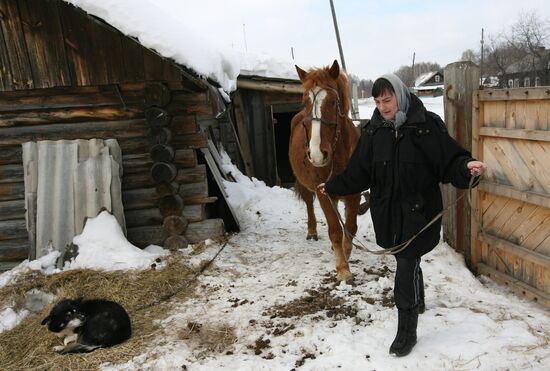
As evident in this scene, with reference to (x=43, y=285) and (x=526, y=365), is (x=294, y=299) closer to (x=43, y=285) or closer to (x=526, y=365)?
(x=526, y=365)

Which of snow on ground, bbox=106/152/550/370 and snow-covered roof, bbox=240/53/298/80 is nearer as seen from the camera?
snow on ground, bbox=106/152/550/370

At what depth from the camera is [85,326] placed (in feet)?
11.7

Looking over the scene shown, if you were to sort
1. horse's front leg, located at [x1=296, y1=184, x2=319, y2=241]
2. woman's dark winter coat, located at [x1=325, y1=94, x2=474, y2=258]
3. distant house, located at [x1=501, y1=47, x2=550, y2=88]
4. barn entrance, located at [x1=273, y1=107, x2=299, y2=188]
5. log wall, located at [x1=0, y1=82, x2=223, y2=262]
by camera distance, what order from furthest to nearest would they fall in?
1. distant house, located at [x1=501, y1=47, x2=550, y2=88]
2. barn entrance, located at [x1=273, y1=107, x2=299, y2=188]
3. horse's front leg, located at [x1=296, y1=184, x2=319, y2=241]
4. log wall, located at [x1=0, y1=82, x2=223, y2=262]
5. woman's dark winter coat, located at [x1=325, y1=94, x2=474, y2=258]

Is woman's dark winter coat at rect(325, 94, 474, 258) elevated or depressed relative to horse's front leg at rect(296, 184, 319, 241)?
elevated

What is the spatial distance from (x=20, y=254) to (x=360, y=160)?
16.7 feet

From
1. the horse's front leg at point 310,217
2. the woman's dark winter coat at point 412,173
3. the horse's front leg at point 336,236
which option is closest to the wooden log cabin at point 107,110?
the horse's front leg at point 310,217

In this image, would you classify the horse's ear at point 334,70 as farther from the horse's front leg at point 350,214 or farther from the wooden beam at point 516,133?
the wooden beam at point 516,133

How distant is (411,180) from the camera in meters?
2.86

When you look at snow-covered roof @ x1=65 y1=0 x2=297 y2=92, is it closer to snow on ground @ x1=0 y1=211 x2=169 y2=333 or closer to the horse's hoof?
snow on ground @ x1=0 y1=211 x2=169 y2=333

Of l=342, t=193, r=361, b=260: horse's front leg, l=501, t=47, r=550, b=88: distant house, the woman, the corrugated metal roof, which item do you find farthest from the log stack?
l=501, t=47, r=550, b=88: distant house

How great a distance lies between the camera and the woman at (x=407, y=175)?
2846 mm

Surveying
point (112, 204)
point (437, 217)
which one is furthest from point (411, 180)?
point (112, 204)

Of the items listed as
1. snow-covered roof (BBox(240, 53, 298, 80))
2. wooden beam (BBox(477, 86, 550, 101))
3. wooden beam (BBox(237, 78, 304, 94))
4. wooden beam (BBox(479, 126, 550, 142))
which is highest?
snow-covered roof (BBox(240, 53, 298, 80))

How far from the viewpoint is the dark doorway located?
14.1m
